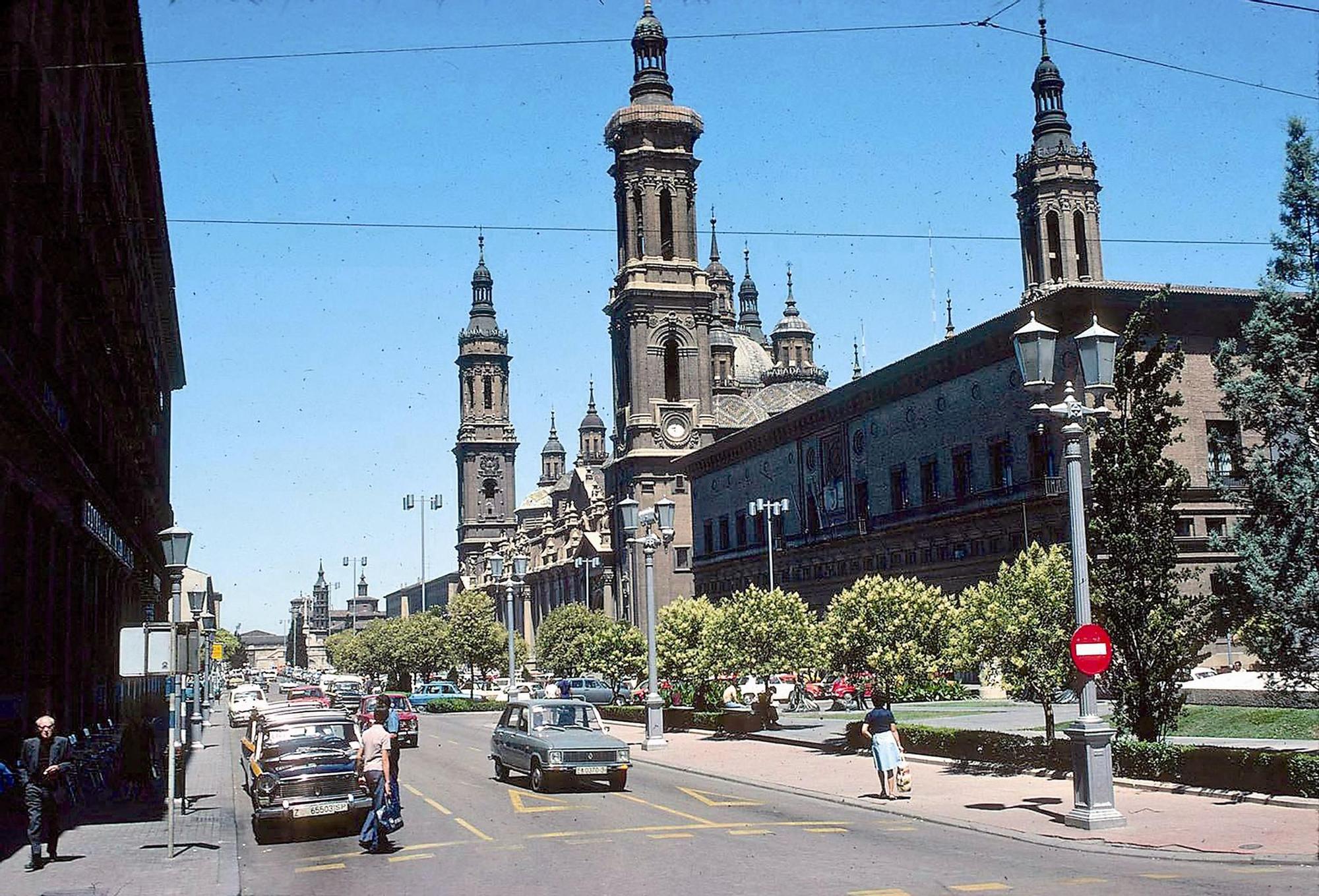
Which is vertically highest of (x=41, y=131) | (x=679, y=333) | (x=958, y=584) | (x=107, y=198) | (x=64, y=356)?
(x=679, y=333)

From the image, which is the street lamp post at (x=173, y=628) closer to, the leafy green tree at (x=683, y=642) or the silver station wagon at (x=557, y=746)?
the silver station wagon at (x=557, y=746)

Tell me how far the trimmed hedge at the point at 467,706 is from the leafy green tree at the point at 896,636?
36445 mm

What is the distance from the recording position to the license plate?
18719 mm

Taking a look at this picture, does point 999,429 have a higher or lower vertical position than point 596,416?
lower

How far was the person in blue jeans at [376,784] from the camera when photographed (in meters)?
17.2

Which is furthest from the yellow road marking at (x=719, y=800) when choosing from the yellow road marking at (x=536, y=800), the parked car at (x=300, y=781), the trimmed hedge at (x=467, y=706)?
the trimmed hedge at (x=467, y=706)

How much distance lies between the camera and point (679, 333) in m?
102

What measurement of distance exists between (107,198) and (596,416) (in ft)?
456

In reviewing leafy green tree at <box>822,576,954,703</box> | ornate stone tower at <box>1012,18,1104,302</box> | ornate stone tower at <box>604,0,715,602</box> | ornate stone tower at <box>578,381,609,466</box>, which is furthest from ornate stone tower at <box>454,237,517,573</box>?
leafy green tree at <box>822,576,954,703</box>

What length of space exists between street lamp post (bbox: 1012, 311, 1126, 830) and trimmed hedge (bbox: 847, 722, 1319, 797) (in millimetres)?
2919

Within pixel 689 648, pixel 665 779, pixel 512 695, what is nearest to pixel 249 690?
pixel 512 695

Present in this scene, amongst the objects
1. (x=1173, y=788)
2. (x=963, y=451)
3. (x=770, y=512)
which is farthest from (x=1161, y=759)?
(x=770, y=512)

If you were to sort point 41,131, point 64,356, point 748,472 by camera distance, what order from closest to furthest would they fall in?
point 41,131 < point 64,356 < point 748,472

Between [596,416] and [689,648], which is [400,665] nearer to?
[689,648]
